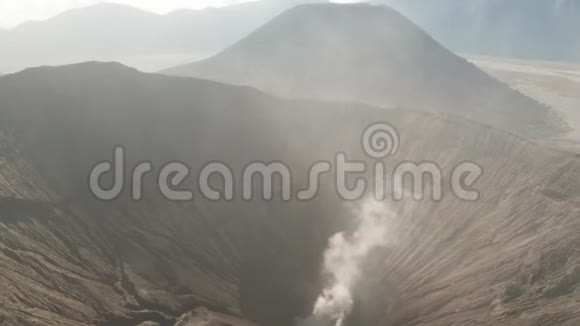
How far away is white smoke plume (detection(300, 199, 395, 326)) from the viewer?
56312 mm

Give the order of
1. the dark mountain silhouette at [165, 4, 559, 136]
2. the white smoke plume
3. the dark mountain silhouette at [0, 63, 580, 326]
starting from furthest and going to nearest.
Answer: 1. the dark mountain silhouette at [165, 4, 559, 136]
2. the white smoke plume
3. the dark mountain silhouette at [0, 63, 580, 326]

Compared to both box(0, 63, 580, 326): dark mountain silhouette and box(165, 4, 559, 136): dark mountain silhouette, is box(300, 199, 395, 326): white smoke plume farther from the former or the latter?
box(165, 4, 559, 136): dark mountain silhouette

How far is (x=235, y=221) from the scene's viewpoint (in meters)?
67.2

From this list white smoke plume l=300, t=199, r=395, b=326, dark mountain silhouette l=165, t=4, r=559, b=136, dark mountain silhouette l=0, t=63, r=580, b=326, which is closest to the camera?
dark mountain silhouette l=0, t=63, r=580, b=326

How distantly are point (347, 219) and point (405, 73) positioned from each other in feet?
344

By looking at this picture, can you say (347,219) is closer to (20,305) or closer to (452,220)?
(452,220)

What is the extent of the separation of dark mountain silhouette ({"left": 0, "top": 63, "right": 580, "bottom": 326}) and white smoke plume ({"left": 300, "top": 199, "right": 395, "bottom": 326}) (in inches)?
60.0

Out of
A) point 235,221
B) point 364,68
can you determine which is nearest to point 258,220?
point 235,221

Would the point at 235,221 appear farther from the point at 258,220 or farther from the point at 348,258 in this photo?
the point at 348,258

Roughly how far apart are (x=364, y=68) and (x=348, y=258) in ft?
366

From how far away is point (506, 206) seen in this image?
5719cm

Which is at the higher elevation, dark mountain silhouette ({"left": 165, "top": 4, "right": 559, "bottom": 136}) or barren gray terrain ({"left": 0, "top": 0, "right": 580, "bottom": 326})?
dark mountain silhouette ({"left": 165, "top": 4, "right": 559, "bottom": 136})

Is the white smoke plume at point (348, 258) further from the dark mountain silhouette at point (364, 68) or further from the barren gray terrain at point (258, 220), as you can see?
the dark mountain silhouette at point (364, 68)

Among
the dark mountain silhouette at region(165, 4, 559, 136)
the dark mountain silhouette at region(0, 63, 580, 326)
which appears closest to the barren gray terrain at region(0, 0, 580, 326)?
the dark mountain silhouette at region(0, 63, 580, 326)
